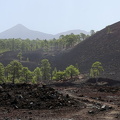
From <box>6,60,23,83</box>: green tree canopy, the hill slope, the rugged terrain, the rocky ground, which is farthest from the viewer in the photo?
the rugged terrain

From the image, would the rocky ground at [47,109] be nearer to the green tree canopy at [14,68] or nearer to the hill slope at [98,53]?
the green tree canopy at [14,68]

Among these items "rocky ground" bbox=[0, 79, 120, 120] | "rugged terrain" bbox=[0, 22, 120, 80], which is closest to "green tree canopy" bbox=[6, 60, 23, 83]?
"rocky ground" bbox=[0, 79, 120, 120]

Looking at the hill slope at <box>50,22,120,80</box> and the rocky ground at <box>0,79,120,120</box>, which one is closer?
the rocky ground at <box>0,79,120,120</box>

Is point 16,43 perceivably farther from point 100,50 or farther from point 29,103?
point 29,103

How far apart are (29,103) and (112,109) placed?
36.3 feet

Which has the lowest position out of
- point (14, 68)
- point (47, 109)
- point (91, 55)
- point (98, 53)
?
point (47, 109)

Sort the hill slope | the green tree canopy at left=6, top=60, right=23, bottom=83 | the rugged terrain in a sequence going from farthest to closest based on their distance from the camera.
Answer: the rugged terrain
the hill slope
the green tree canopy at left=6, top=60, right=23, bottom=83

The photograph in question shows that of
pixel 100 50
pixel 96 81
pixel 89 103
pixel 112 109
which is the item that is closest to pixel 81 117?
pixel 112 109

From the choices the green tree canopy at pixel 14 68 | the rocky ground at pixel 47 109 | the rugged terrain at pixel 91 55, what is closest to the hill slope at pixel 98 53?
the rugged terrain at pixel 91 55

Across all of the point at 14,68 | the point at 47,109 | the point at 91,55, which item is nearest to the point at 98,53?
the point at 91,55

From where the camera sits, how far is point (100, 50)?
359 ft

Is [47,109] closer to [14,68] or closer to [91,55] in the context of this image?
[14,68]

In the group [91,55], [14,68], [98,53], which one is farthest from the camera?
[91,55]

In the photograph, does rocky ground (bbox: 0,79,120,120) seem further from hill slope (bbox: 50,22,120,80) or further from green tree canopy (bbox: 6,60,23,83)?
hill slope (bbox: 50,22,120,80)
